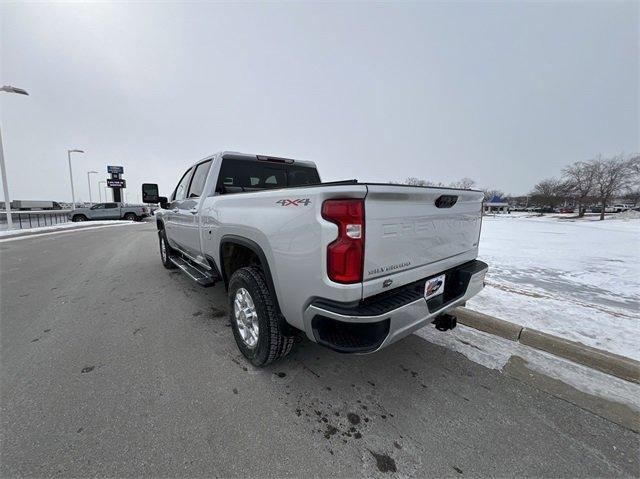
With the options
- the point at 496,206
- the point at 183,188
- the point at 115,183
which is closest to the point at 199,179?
the point at 183,188

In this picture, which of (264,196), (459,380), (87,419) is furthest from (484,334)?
(87,419)

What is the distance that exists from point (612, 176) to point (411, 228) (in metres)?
48.8

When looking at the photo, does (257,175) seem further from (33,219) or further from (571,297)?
(33,219)

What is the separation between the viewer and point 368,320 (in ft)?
5.60

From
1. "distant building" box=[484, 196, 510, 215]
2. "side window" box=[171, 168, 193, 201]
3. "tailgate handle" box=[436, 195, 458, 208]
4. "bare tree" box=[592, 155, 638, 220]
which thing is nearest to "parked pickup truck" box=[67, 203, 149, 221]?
"side window" box=[171, 168, 193, 201]

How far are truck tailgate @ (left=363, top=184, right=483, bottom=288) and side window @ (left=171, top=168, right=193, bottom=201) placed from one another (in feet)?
13.4

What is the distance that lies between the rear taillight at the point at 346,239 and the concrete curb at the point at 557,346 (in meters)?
2.41

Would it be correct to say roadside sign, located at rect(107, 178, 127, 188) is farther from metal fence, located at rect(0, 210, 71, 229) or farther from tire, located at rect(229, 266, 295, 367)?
tire, located at rect(229, 266, 295, 367)

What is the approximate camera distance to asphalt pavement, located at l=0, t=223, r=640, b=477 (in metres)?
1.69

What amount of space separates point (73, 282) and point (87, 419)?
4.68 meters

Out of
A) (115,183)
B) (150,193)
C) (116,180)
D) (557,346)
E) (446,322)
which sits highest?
(116,180)

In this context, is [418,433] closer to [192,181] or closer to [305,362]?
[305,362]

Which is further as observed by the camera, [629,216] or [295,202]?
[629,216]

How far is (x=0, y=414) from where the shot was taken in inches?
80.4
